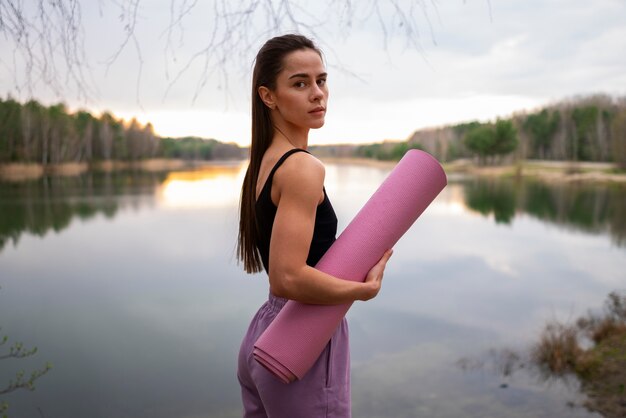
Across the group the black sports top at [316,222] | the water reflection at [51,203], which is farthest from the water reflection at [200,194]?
the black sports top at [316,222]

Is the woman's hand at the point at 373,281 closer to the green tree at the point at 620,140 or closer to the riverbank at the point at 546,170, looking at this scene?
the riverbank at the point at 546,170

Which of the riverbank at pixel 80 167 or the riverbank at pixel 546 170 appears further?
the riverbank at pixel 546 170

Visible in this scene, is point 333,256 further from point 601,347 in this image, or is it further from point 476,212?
point 476,212

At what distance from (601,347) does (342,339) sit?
8953mm

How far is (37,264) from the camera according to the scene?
18906 millimetres

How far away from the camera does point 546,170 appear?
193 ft

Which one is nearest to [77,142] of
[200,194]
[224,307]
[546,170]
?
[200,194]

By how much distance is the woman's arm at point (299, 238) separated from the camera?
4.18 ft

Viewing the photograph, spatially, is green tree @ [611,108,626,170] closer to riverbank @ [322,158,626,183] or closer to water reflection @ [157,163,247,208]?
riverbank @ [322,158,626,183]

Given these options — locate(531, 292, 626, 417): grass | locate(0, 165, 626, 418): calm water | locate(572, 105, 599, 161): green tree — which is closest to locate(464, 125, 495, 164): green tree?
locate(572, 105, 599, 161): green tree

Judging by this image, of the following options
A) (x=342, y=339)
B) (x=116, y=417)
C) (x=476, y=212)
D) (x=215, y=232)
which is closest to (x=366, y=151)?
(x=476, y=212)

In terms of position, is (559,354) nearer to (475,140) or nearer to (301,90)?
(301,90)

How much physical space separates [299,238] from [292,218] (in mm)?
51

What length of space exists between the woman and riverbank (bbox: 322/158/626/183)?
4463cm
